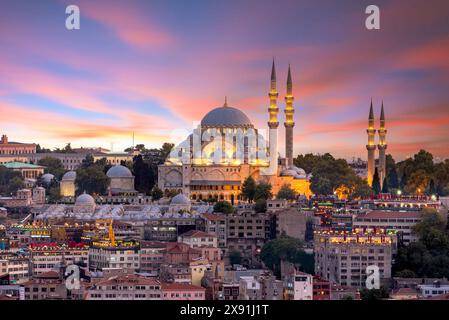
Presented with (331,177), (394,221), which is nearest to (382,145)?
(331,177)

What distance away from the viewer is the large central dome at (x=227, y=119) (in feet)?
91.7

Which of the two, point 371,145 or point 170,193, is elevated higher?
point 371,145

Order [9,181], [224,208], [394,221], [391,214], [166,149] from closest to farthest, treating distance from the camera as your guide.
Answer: [394,221], [391,214], [224,208], [9,181], [166,149]

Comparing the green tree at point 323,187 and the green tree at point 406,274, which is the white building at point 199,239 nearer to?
the green tree at point 406,274

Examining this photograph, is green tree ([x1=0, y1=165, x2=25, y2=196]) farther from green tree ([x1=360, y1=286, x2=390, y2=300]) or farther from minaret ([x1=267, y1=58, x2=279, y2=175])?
green tree ([x1=360, y1=286, x2=390, y2=300])

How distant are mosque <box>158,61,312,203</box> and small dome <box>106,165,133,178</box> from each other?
0.76 meters

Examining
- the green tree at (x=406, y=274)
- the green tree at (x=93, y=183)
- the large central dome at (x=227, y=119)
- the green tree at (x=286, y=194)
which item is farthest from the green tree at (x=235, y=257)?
→ the large central dome at (x=227, y=119)

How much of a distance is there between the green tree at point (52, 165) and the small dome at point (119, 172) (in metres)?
5.78

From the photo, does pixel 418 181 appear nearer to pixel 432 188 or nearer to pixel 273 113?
pixel 432 188

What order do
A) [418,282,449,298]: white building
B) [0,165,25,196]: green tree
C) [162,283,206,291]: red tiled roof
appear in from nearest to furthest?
[418,282,449,298]: white building, [162,283,206,291]: red tiled roof, [0,165,25,196]: green tree

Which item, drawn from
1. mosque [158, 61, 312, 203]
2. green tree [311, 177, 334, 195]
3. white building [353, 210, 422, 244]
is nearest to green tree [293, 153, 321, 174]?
mosque [158, 61, 312, 203]

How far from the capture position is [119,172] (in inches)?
1073

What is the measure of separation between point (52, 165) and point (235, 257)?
18.3 meters

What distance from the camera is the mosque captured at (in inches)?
1026
